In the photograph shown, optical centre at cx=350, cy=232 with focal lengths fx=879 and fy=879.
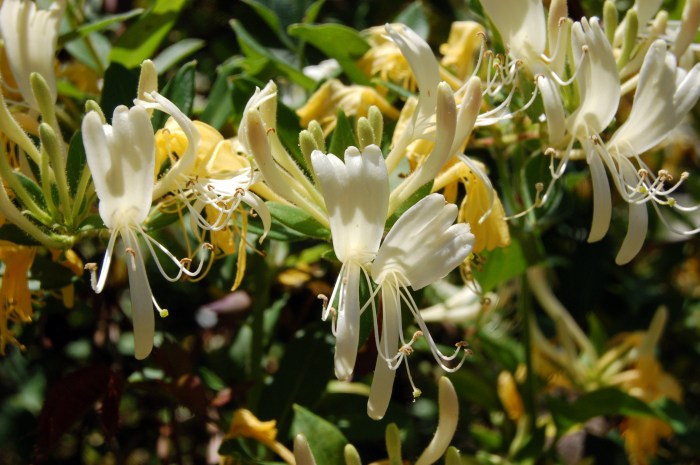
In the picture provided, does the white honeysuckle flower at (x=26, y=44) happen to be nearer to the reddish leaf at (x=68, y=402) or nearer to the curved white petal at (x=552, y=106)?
the reddish leaf at (x=68, y=402)

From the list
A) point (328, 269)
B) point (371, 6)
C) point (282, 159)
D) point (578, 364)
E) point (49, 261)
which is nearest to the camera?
point (282, 159)

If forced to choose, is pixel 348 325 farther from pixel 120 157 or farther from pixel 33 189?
pixel 33 189

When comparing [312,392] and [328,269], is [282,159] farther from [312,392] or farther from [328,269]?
[328,269]

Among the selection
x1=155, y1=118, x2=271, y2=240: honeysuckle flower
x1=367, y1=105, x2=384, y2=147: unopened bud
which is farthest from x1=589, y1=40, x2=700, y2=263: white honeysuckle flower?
x1=155, y1=118, x2=271, y2=240: honeysuckle flower

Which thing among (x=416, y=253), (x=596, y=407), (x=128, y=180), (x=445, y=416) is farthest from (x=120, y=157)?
(x=596, y=407)

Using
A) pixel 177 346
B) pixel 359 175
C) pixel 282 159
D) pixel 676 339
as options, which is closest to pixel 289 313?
pixel 177 346

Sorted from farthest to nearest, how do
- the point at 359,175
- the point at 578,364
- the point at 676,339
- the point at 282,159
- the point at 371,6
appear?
the point at 676,339
the point at 371,6
the point at 578,364
the point at 282,159
the point at 359,175

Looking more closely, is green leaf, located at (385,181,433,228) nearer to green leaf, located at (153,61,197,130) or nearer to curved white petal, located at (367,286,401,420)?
curved white petal, located at (367,286,401,420)
